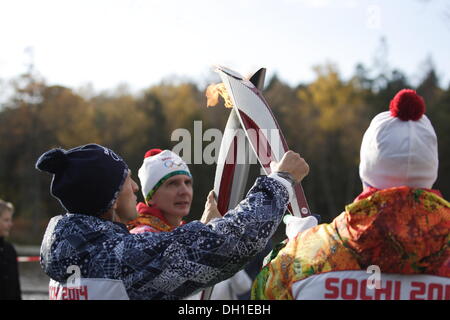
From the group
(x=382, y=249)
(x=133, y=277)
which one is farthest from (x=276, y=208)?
(x=133, y=277)

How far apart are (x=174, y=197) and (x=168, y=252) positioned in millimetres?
1357

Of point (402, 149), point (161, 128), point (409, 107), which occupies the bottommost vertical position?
point (161, 128)

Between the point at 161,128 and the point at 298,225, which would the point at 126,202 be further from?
the point at 161,128

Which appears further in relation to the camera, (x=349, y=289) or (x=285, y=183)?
(x=285, y=183)

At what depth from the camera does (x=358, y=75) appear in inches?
1079

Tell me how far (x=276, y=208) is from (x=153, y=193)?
1.41 m

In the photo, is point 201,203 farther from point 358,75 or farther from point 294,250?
point 294,250

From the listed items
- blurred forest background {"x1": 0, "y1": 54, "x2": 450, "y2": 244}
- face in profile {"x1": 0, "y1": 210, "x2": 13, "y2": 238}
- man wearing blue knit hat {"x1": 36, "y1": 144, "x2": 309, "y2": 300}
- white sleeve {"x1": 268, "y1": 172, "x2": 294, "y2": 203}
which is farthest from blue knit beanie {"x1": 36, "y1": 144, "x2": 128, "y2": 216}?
blurred forest background {"x1": 0, "y1": 54, "x2": 450, "y2": 244}

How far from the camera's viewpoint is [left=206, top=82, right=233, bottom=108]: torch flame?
2584mm

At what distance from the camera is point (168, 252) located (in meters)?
1.47

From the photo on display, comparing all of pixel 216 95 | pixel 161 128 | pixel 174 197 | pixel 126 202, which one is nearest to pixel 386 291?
pixel 126 202

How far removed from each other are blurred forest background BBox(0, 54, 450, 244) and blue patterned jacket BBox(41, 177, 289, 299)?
18588 mm

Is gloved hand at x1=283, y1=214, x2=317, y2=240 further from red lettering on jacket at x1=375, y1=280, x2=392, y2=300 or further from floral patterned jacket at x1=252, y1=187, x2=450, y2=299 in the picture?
red lettering on jacket at x1=375, y1=280, x2=392, y2=300

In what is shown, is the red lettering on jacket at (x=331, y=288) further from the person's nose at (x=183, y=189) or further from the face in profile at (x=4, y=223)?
the face in profile at (x=4, y=223)
